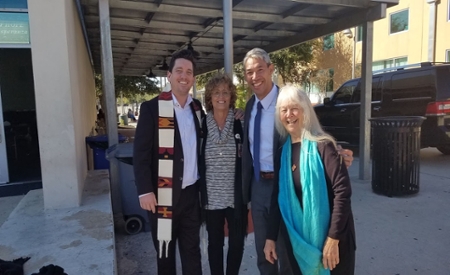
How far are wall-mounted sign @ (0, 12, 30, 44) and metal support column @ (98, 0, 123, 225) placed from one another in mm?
1578

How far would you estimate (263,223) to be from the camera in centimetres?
237

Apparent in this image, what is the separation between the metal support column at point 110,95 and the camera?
3.93 meters

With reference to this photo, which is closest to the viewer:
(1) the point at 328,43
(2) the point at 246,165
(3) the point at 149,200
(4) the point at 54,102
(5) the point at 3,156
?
(3) the point at 149,200

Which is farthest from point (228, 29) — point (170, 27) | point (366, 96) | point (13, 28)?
point (13, 28)

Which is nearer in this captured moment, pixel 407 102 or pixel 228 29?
pixel 228 29

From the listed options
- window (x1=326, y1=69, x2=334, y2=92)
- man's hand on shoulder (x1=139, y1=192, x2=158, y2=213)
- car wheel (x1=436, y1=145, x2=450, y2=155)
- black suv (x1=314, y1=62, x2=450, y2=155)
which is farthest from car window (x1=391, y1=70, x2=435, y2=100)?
window (x1=326, y1=69, x2=334, y2=92)

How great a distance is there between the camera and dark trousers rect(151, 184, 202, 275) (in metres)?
2.41

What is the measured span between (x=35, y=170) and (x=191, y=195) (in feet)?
16.0

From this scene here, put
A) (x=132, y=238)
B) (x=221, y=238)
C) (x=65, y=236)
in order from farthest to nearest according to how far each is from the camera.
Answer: (x=132, y=238), (x=65, y=236), (x=221, y=238)

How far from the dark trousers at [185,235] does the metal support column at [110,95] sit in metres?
1.67

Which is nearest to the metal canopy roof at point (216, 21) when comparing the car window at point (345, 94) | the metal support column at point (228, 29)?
the metal support column at point (228, 29)

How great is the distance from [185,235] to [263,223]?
1.91 ft

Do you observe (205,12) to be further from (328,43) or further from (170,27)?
(328,43)

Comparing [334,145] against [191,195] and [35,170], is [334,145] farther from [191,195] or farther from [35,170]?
[35,170]
